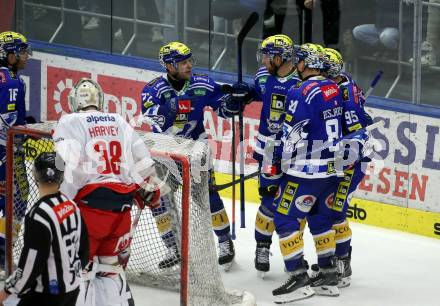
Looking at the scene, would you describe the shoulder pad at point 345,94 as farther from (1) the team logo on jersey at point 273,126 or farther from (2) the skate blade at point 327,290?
(2) the skate blade at point 327,290

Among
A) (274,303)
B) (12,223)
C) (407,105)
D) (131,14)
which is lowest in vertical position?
(274,303)

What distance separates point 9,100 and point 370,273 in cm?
258

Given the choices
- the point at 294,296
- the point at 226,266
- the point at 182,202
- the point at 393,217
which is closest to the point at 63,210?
the point at 182,202

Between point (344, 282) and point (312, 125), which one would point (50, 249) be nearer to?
point (312, 125)

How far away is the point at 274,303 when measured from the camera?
276 inches

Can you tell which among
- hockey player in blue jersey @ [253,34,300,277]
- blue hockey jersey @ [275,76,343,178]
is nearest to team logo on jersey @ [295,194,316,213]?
blue hockey jersey @ [275,76,343,178]

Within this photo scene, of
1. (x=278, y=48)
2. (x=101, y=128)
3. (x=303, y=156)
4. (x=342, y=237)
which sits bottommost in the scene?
(x=342, y=237)

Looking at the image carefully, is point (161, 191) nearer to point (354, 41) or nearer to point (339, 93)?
point (339, 93)

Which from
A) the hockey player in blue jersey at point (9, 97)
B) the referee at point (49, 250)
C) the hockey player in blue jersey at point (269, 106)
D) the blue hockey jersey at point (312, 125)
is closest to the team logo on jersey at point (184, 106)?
the hockey player in blue jersey at point (269, 106)

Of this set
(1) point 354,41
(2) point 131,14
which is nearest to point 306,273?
(1) point 354,41

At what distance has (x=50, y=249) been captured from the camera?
489cm

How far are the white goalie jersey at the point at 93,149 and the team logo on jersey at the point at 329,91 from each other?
4.90ft

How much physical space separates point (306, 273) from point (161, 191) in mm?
1258

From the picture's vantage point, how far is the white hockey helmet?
5.89 metres
